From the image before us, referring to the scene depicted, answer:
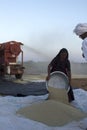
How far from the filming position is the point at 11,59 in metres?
22.6

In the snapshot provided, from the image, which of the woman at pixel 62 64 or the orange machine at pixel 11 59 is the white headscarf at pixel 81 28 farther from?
the orange machine at pixel 11 59

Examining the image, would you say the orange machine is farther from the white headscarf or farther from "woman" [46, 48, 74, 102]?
the white headscarf

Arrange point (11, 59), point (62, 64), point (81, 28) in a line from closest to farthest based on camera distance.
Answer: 1. point (81, 28)
2. point (62, 64)
3. point (11, 59)

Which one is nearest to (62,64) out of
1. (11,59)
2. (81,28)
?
(81,28)

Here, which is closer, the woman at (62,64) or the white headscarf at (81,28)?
the white headscarf at (81,28)

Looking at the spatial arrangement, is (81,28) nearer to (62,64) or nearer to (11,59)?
(62,64)

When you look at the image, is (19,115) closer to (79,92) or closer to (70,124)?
(70,124)

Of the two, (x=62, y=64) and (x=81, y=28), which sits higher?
(x=81, y=28)

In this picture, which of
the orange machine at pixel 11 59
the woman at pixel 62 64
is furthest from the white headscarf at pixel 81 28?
the orange machine at pixel 11 59

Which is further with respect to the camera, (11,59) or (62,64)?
(11,59)

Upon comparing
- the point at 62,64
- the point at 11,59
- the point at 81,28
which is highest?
the point at 81,28

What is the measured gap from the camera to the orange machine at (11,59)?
22078 millimetres

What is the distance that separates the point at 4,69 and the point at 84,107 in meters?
13.0

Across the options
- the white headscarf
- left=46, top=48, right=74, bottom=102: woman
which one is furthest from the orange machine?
the white headscarf
